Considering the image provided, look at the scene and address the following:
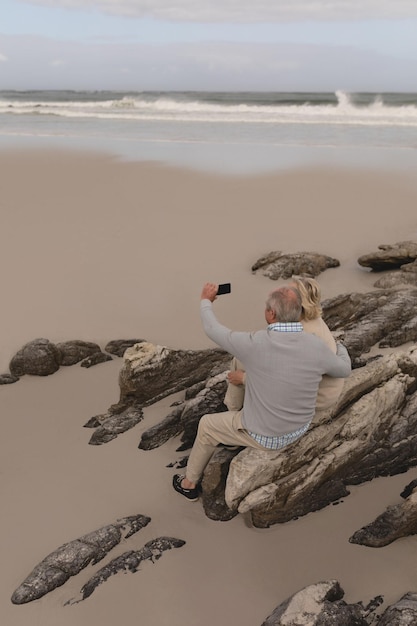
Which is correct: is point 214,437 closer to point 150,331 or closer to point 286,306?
point 286,306

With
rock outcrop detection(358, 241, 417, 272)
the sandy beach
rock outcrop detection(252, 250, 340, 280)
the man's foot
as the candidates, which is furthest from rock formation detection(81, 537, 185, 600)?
rock outcrop detection(358, 241, 417, 272)

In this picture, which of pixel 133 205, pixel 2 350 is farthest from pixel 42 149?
pixel 2 350

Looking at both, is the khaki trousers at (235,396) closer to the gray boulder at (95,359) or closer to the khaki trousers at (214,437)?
the khaki trousers at (214,437)

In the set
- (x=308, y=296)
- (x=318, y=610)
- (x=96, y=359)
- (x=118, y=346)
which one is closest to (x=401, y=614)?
(x=318, y=610)

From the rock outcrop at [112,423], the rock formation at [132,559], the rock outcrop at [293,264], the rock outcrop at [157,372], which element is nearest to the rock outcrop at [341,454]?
the rock formation at [132,559]

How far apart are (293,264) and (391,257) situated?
1.94 metres

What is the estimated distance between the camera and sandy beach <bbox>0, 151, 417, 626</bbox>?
17.4 feet

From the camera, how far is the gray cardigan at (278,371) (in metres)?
5.21

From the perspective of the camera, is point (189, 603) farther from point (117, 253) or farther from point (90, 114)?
point (90, 114)

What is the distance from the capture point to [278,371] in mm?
5262

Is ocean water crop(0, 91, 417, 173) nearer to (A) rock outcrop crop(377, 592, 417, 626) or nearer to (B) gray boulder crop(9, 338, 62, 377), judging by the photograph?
(B) gray boulder crop(9, 338, 62, 377)

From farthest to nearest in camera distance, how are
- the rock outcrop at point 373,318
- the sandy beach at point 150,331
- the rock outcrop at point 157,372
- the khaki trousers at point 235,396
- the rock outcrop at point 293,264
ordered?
1. the rock outcrop at point 293,264
2. the rock outcrop at point 373,318
3. the rock outcrop at point 157,372
4. the khaki trousers at point 235,396
5. the sandy beach at point 150,331

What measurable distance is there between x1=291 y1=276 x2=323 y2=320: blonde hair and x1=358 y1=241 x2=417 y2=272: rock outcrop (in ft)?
22.6

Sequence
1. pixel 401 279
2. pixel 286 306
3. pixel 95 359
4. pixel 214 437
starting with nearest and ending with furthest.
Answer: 1. pixel 286 306
2. pixel 214 437
3. pixel 95 359
4. pixel 401 279
